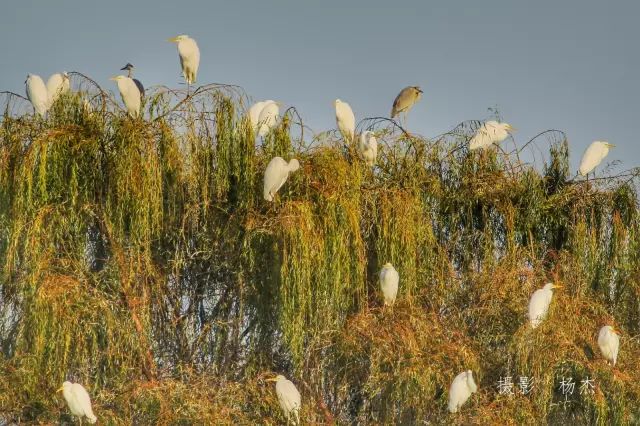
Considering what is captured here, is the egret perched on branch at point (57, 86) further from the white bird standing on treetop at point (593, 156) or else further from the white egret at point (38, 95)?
the white bird standing on treetop at point (593, 156)

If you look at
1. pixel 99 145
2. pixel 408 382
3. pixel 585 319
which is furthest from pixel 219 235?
pixel 585 319

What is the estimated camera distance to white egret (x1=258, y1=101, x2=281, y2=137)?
7.55 meters

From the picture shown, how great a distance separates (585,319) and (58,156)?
322 centimetres

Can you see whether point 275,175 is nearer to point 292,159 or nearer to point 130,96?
point 292,159

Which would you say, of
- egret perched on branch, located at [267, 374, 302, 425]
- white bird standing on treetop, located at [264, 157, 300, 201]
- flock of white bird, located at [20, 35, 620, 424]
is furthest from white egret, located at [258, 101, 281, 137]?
egret perched on branch, located at [267, 374, 302, 425]

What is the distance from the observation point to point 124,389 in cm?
687

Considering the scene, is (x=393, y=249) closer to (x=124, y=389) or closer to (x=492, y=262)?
(x=492, y=262)

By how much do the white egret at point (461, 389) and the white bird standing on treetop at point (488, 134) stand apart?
6.01 feet

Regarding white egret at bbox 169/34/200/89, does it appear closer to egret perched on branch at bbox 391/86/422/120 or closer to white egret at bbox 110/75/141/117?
white egret at bbox 110/75/141/117

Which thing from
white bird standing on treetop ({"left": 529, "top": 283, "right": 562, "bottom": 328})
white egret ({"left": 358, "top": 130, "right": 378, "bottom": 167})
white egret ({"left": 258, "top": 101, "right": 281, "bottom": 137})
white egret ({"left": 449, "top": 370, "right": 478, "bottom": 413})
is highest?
white egret ({"left": 258, "top": 101, "right": 281, "bottom": 137})

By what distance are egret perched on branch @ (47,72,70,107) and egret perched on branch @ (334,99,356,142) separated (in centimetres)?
169

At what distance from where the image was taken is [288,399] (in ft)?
22.5

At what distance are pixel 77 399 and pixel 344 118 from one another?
2.51 metres

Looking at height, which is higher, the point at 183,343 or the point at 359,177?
the point at 359,177
